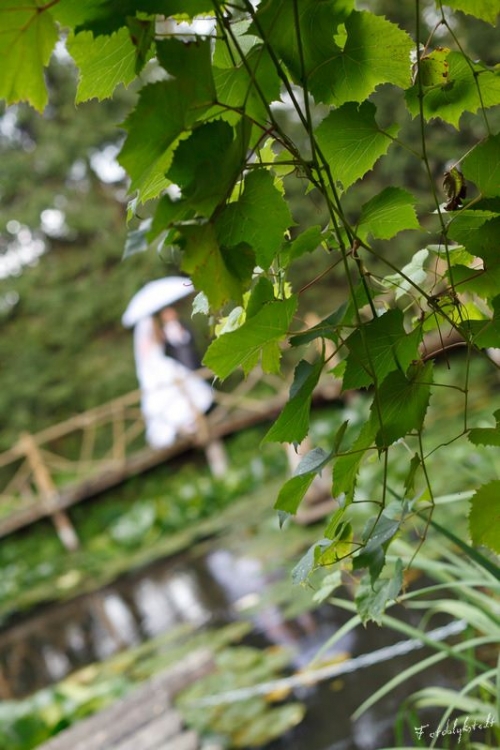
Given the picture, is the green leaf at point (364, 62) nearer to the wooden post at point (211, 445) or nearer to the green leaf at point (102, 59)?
the green leaf at point (102, 59)

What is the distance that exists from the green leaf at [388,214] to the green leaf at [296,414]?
118 mm

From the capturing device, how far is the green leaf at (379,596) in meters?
0.57

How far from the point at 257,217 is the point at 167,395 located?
293 inches

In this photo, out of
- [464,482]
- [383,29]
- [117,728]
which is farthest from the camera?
[464,482]

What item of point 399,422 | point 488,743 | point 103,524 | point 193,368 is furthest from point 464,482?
point 103,524

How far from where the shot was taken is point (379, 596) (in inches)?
23.3

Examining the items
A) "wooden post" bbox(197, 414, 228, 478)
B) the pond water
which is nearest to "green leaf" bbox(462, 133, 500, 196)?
the pond water

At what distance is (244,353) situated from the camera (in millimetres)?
492

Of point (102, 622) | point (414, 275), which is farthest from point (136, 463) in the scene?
point (414, 275)

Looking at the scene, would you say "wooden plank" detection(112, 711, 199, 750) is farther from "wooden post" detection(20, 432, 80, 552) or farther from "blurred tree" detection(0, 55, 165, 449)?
"blurred tree" detection(0, 55, 165, 449)

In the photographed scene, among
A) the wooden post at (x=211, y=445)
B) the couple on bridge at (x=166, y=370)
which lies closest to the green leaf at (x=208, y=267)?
the couple on bridge at (x=166, y=370)

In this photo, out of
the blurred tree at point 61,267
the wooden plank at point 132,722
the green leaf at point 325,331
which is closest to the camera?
the green leaf at point 325,331

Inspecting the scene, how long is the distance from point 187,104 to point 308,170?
11 cm

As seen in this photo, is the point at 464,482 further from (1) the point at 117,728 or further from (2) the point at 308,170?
(2) the point at 308,170
